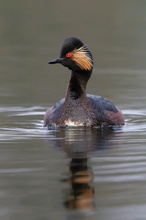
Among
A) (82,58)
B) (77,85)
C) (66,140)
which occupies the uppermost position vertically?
(82,58)

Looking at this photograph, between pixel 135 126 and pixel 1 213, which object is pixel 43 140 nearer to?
pixel 135 126

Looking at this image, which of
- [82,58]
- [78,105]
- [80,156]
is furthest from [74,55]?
[80,156]

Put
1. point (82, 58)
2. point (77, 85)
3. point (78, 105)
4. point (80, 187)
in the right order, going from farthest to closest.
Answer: point (77, 85)
point (82, 58)
point (78, 105)
point (80, 187)

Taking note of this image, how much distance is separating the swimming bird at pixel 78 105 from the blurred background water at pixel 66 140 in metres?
0.26

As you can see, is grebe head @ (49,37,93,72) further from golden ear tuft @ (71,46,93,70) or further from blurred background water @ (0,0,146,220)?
blurred background water @ (0,0,146,220)

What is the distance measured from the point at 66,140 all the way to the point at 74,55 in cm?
206

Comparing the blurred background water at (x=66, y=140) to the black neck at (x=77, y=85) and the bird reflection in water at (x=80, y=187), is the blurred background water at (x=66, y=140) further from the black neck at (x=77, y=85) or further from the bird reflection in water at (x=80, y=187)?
the black neck at (x=77, y=85)

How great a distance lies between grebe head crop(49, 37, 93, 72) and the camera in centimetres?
1477

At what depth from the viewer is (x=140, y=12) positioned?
A: 3531 cm

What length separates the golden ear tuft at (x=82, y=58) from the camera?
14891mm

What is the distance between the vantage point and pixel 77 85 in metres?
15.2

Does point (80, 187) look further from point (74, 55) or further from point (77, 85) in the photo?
point (77, 85)

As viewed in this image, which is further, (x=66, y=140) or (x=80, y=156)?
(x=66, y=140)

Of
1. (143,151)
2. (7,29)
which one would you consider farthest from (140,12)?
(143,151)
